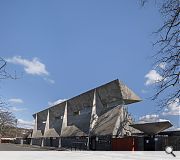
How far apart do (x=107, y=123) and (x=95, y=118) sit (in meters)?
6.27

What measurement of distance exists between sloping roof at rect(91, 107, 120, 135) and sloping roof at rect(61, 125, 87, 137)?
3753mm

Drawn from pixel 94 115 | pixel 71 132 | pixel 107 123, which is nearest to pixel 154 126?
pixel 107 123

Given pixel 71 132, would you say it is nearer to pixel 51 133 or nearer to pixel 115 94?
pixel 51 133

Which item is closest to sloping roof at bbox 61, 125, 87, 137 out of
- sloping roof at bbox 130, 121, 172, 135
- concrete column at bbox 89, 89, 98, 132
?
concrete column at bbox 89, 89, 98, 132

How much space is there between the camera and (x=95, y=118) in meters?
59.7

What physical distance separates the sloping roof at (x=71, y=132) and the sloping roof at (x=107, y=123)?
148 inches

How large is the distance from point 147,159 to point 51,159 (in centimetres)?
124

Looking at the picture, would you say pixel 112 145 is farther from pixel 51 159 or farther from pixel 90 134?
pixel 51 159

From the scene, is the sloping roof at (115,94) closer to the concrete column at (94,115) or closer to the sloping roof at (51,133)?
the concrete column at (94,115)

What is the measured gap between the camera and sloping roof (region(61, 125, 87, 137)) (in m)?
62.1

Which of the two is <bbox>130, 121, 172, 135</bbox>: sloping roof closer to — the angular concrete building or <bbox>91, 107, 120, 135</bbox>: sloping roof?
the angular concrete building

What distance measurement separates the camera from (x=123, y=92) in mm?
53125

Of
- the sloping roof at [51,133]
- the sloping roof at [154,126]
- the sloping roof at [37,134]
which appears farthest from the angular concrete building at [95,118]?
the sloping roof at [37,134]

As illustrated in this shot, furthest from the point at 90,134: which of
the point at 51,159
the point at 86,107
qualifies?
the point at 51,159
